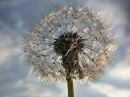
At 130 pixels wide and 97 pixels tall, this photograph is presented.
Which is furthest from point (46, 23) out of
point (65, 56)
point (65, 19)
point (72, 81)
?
point (72, 81)

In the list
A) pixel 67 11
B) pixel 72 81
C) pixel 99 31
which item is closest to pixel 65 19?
pixel 67 11

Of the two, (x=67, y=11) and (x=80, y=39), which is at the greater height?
(x=67, y=11)

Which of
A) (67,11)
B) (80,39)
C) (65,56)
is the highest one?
(67,11)

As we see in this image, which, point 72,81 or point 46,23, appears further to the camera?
point 46,23

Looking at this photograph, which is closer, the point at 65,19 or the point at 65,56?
the point at 65,56

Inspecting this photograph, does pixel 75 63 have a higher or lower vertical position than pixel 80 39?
lower

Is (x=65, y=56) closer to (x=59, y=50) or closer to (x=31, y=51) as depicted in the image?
(x=59, y=50)

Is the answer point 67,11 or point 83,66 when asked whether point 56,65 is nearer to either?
point 83,66

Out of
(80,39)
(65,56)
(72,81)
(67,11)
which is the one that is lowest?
(72,81)
